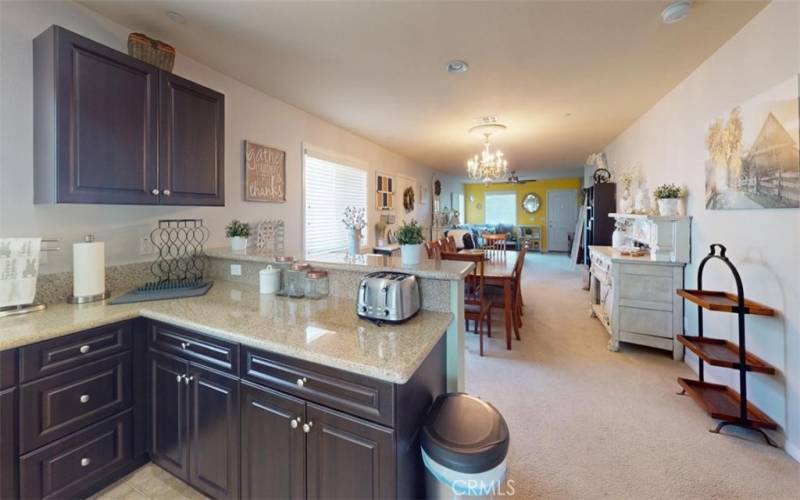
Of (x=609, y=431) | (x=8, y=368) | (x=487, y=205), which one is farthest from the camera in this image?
(x=487, y=205)

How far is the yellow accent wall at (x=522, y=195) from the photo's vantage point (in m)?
11.0

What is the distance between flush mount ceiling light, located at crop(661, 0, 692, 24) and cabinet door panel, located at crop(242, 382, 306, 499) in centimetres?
282

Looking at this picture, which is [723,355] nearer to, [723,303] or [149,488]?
[723,303]

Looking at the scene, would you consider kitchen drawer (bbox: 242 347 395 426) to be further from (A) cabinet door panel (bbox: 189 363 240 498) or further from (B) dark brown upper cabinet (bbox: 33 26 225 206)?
(B) dark brown upper cabinet (bbox: 33 26 225 206)

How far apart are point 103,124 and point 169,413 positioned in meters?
1.48

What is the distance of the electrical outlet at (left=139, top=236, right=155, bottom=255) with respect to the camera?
216 centimetres

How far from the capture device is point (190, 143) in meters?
2.02

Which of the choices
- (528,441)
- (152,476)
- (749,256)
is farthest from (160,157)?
(749,256)

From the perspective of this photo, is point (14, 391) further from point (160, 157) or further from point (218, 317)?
point (160, 157)

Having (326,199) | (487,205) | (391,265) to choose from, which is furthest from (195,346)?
(487,205)

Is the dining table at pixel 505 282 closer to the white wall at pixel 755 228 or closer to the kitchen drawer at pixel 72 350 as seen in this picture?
the white wall at pixel 755 228

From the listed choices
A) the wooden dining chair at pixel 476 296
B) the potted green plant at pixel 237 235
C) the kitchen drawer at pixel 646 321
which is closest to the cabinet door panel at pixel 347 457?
the potted green plant at pixel 237 235

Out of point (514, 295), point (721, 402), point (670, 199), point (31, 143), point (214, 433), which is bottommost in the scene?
point (721, 402)

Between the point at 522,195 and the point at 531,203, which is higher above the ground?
the point at 522,195
